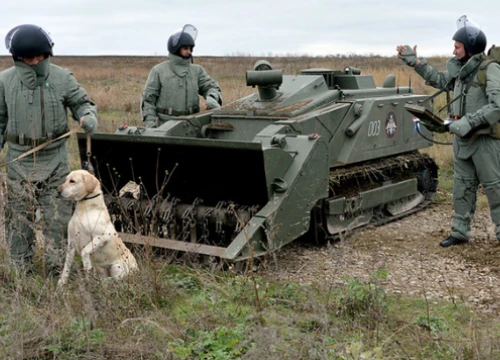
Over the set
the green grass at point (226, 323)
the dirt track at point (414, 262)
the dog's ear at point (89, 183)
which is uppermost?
the dog's ear at point (89, 183)

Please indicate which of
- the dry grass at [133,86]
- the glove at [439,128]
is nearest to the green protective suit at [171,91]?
the dry grass at [133,86]

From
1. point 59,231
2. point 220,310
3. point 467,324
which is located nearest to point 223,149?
point 59,231

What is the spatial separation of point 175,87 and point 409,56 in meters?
2.70

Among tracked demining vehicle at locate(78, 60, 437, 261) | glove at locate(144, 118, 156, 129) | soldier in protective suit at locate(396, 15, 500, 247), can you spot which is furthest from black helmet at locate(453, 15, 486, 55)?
glove at locate(144, 118, 156, 129)

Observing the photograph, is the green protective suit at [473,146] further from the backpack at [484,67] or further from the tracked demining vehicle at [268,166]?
the tracked demining vehicle at [268,166]

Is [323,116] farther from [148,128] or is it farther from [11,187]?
[11,187]

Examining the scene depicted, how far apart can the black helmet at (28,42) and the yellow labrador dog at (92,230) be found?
0.99 m

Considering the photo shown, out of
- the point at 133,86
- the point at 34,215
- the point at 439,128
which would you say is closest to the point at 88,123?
the point at 34,215

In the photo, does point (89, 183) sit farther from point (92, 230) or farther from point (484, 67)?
point (484, 67)

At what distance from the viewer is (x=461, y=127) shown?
281 inches

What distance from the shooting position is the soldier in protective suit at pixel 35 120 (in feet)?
18.8

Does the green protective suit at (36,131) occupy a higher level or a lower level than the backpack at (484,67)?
lower

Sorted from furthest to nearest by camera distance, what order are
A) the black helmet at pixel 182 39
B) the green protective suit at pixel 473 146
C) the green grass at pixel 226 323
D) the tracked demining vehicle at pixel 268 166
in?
1. the black helmet at pixel 182 39
2. the green protective suit at pixel 473 146
3. the tracked demining vehicle at pixel 268 166
4. the green grass at pixel 226 323

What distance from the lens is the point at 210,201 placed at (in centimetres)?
735
